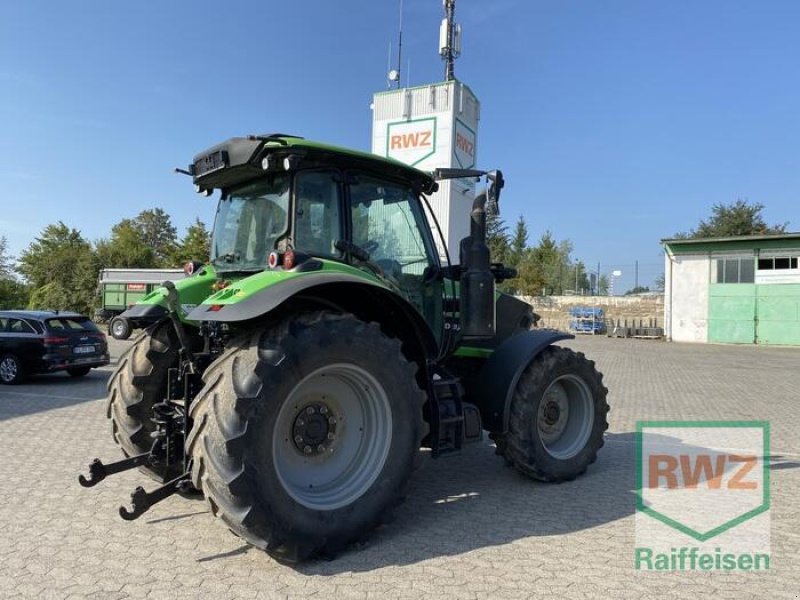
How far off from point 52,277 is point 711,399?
2079 inches

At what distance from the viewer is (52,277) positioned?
164ft

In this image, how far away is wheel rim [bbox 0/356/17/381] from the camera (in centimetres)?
1200

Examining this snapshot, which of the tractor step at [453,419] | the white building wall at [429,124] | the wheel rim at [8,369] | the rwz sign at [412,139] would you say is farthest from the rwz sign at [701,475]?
the rwz sign at [412,139]

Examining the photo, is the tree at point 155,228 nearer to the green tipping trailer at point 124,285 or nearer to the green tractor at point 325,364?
the green tipping trailer at point 124,285

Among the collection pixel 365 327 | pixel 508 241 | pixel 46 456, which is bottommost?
pixel 46 456

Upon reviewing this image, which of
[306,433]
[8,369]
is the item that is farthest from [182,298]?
[8,369]

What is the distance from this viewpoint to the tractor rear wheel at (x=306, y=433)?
10.9 ft

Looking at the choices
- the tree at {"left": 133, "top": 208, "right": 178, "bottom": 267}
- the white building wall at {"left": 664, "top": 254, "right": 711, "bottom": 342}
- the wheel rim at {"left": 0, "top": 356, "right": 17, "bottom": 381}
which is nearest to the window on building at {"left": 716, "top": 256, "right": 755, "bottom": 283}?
the white building wall at {"left": 664, "top": 254, "right": 711, "bottom": 342}

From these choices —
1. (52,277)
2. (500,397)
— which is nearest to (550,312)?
(500,397)

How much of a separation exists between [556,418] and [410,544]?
233cm

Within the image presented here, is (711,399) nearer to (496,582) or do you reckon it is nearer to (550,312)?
(496,582)

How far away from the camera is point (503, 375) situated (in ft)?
16.9

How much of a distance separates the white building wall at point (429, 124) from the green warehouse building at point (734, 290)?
1290 centimetres

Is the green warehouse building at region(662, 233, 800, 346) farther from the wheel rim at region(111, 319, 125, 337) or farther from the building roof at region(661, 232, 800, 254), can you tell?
the wheel rim at region(111, 319, 125, 337)
